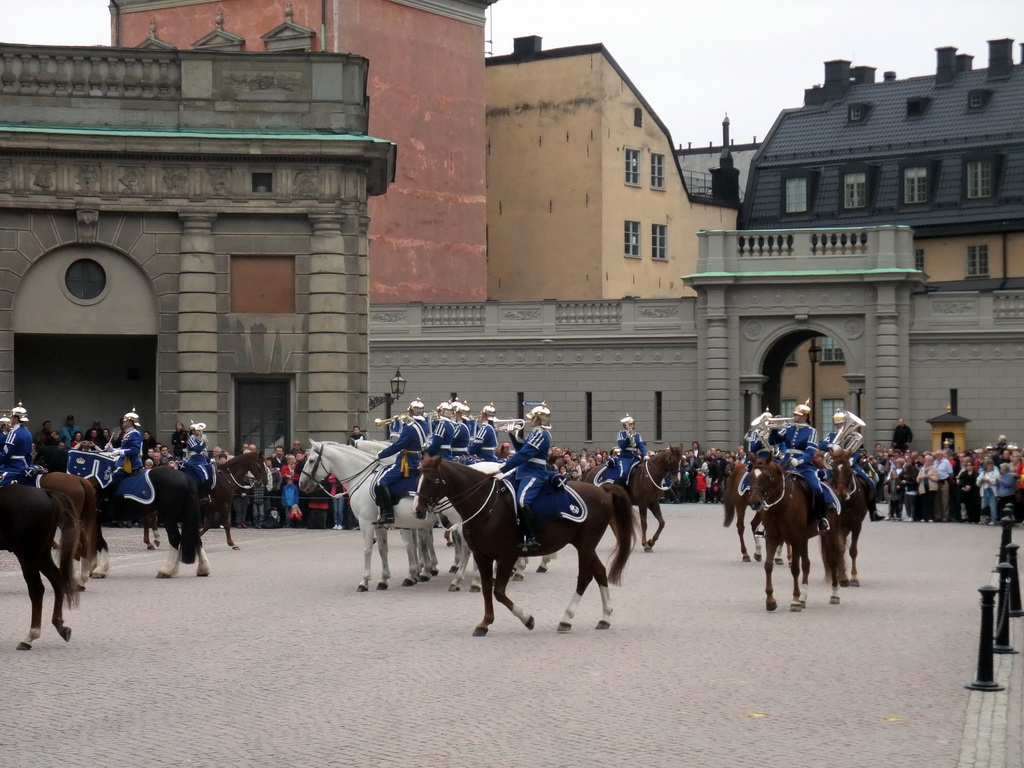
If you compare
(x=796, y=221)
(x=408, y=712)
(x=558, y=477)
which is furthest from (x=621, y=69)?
(x=408, y=712)

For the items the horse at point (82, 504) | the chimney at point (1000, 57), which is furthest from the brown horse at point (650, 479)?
the chimney at point (1000, 57)

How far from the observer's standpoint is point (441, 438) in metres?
23.5

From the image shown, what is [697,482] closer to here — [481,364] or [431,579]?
[481,364]

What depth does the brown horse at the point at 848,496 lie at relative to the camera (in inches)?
905

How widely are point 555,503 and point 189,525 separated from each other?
25.7 ft

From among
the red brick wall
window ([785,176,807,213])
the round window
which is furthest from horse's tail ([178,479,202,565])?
window ([785,176,807,213])

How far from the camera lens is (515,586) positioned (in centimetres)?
2303

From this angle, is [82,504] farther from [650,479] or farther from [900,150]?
[900,150]

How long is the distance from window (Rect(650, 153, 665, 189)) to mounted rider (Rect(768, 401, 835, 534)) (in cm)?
5273

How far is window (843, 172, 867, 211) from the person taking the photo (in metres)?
75.7

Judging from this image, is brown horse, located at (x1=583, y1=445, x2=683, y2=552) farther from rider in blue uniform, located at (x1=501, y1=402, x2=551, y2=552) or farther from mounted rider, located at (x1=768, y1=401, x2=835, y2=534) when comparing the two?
rider in blue uniform, located at (x1=501, y1=402, x2=551, y2=552)

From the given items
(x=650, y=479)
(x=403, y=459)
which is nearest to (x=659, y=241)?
(x=650, y=479)

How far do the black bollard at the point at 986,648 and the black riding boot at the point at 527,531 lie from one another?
5.64 metres

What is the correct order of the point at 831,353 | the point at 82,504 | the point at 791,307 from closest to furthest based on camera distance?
the point at 82,504 < the point at 791,307 < the point at 831,353
